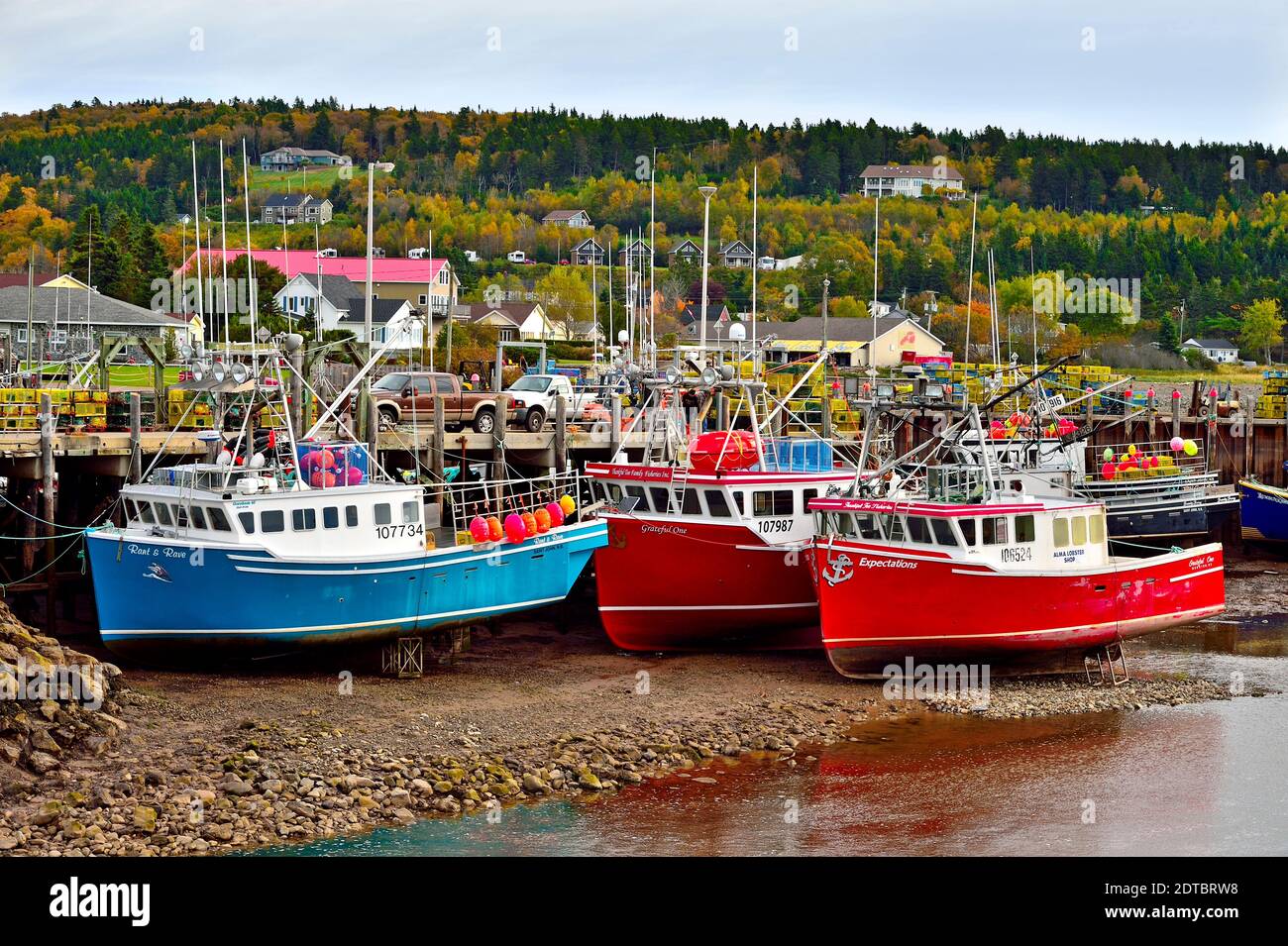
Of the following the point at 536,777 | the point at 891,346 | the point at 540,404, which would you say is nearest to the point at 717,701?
the point at 536,777

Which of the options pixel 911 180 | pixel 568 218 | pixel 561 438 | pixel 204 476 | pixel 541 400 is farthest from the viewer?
pixel 911 180

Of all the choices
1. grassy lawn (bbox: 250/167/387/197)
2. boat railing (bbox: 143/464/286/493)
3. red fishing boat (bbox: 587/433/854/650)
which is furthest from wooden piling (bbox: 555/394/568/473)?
grassy lawn (bbox: 250/167/387/197)

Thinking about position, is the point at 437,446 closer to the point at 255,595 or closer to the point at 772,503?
the point at 772,503

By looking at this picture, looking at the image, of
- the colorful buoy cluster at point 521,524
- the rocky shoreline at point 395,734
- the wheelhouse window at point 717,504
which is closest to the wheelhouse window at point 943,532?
the rocky shoreline at point 395,734

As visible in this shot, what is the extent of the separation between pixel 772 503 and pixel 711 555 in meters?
1.51

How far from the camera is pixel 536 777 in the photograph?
822 inches

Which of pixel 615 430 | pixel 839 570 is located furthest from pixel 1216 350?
pixel 839 570

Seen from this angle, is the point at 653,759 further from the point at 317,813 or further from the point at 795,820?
the point at 317,813

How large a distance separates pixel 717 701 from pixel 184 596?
27.3ft

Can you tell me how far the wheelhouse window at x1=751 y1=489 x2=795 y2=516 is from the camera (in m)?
29.2

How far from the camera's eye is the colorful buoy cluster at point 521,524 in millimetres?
27688

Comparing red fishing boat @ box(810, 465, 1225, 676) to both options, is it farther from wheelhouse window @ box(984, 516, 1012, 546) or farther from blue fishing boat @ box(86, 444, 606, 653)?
blue fishing boat @ box(86, 444, 606, 653)

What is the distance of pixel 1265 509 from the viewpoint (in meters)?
41.9

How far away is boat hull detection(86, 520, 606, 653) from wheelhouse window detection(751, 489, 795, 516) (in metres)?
5.32
